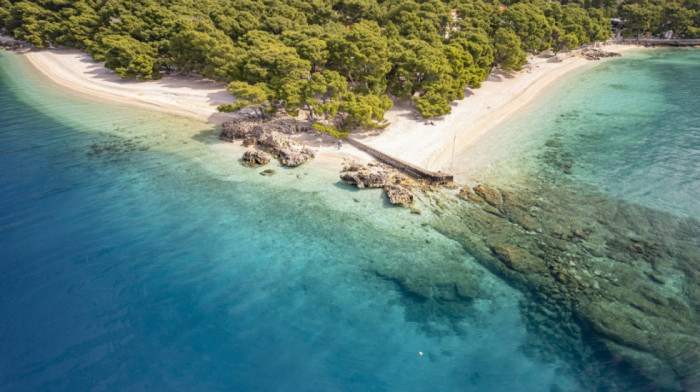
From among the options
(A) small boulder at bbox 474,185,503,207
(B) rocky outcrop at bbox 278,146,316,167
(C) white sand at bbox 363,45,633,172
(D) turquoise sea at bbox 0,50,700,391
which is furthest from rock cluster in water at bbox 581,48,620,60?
(B) rocky outcrop at bbox 278,146,316,167

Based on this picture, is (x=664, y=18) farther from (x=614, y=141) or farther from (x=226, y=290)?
(x=226, y=290)

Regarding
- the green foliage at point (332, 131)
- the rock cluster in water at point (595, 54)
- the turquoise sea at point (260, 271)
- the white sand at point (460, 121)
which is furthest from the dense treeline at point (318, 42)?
the turquoise sea at point (260, 271)

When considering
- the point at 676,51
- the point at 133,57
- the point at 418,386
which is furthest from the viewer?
the point at 676,51

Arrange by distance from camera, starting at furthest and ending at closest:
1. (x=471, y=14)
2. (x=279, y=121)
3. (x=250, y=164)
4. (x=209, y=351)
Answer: (x=471, y=14)
(x=279, y=121)
(x=250, y=164)
(x=209, y=351)

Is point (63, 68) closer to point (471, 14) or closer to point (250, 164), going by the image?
point (250, 164)

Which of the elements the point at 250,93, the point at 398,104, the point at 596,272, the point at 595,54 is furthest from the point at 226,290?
the point at 595,54

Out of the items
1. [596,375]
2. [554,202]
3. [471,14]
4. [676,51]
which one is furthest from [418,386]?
[676,51]
